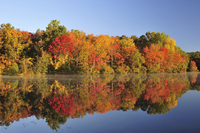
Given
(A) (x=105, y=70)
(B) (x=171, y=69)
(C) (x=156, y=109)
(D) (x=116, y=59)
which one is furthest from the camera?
(B) (x=171, y=69)

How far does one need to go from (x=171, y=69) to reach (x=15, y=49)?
164 ft

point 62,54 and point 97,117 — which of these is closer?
point 97,117

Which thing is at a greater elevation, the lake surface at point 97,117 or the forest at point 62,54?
the forest at point 62,54

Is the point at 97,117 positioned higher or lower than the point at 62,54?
lower

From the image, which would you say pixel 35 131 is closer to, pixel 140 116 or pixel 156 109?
pixel 140 116

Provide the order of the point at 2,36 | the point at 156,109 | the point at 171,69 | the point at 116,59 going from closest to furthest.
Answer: the point at 156,109 → the point at 2,36 → the point at 116,59 → the point at 171,69

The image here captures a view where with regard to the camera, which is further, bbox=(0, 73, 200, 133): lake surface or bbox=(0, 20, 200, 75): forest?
bbox=(0, 20, 200, 75): forest

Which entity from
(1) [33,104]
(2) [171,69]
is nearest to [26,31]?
(1) [33,104]

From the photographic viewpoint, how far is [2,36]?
1545 inches

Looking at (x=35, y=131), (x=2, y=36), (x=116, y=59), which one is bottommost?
(x=35, y=131)

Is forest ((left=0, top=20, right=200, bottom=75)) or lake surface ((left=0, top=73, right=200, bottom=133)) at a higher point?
forest ((left=0, top=20, right=200, bottom=75))

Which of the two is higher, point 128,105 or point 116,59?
point 116,59

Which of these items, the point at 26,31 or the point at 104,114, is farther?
the point at 26,31

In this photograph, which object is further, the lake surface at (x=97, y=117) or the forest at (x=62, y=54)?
the forest at (x=62, y=54)
